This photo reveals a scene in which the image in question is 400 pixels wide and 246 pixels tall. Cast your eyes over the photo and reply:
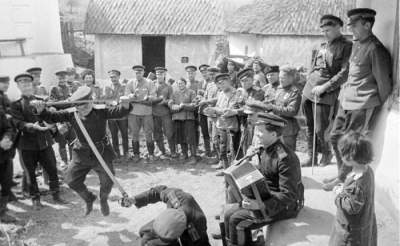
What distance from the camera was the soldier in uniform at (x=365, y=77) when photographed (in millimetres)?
5145

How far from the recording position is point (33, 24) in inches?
588

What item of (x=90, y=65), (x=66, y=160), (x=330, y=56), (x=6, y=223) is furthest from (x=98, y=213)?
(x=90, y=65)

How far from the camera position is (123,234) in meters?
6.20

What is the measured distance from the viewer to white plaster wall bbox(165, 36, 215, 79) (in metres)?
19.4

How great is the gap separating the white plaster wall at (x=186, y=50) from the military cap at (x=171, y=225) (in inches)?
610

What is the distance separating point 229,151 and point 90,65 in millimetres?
17716

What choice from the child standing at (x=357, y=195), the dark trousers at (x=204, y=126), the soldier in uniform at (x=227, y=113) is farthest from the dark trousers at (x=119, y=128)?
the child standing at (x=357, y=195)

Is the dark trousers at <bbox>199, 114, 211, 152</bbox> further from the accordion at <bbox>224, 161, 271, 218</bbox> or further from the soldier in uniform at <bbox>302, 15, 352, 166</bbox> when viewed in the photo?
the accordion at <bbox>224, 161, 271, 218</bbox>

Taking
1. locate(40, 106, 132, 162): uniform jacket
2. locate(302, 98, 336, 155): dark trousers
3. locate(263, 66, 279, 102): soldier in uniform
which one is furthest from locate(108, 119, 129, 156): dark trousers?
locate(302, 98, 336, 155): dark trousers

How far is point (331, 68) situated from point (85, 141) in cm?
Result: 404

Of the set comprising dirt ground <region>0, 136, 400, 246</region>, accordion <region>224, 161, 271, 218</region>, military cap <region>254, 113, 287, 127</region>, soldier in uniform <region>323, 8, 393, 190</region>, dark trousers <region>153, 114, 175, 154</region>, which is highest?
soldier in uniform <region>323, 8, 393, 190</region>

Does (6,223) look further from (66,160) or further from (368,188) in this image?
(368,188)

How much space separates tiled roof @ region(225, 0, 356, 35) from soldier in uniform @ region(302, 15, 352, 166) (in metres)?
14.3

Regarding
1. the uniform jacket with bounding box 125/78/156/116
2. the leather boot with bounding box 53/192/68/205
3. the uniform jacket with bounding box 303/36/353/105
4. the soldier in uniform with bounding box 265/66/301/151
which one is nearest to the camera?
the uniform jacket with bounding box 303/36/353/105
